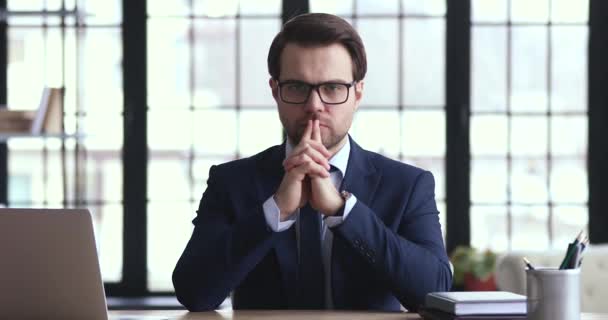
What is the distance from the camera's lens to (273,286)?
7.86 feet

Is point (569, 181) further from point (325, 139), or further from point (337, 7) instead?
point (325, 139)

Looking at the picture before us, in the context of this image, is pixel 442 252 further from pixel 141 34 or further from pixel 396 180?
pixel 141 34

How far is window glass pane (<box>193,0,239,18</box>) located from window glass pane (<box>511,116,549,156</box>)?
1626mm

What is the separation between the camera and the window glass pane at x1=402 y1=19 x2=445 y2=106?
212 inches

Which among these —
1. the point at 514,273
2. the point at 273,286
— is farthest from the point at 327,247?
the point at 514,273

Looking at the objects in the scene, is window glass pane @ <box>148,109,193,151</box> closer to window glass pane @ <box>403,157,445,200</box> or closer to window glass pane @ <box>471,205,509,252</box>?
window glass pane @ <box>403,157,445,200</box>

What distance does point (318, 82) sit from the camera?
91.6 inches

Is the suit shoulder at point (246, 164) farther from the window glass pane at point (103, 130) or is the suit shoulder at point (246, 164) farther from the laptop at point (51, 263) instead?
the window glass pane at point (103, 130)

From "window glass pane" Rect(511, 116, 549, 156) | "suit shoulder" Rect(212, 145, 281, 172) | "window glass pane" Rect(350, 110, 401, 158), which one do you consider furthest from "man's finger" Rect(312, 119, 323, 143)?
"window glass pane" Rect(511, 116, 549, 156)

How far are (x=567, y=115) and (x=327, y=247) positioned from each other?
333 centimetres

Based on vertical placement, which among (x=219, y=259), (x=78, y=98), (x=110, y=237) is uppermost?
(x=78, y=98)

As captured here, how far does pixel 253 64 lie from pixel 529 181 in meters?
1.62

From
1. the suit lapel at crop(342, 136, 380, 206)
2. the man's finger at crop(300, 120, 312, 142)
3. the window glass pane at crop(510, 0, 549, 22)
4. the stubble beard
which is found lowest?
the suit lapel at crop(342, 136, 380, 206)

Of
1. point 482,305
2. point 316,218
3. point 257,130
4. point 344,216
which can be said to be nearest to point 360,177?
point 316,218
